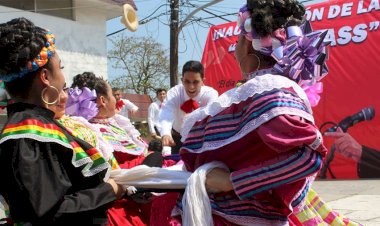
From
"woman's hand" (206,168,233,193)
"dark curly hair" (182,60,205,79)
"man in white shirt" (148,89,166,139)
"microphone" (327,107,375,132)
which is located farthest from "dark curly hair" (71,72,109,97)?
"man in white shirt" (148,89,166,139)

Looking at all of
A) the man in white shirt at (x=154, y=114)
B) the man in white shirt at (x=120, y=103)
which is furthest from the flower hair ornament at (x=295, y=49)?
the man in white shirt at (x=154, y=114)

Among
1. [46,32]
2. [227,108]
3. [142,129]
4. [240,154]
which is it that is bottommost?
[142,129]

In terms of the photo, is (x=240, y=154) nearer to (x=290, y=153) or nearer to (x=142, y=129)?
(x=290, y=153)

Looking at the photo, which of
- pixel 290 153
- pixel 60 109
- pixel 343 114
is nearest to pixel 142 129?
pixel 343 114

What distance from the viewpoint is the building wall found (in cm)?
1382

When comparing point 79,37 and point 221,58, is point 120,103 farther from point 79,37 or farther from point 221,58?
point 79,37

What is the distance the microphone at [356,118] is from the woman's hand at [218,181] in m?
6.74

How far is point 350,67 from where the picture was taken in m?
8.35

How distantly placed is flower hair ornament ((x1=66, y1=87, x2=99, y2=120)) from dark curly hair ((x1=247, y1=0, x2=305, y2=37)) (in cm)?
179

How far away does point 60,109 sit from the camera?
2854mm

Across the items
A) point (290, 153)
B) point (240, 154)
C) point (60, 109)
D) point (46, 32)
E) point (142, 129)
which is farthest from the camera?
point (142, 129)

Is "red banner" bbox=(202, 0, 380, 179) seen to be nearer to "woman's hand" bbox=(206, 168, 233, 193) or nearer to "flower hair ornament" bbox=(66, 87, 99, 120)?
"flower hair ornament" bbox=(66, 87, 99, 120)

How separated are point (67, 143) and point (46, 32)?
0.45 meters

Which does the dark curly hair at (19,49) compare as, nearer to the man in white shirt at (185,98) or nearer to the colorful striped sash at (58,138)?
the colorful striped sash at (58,138)
